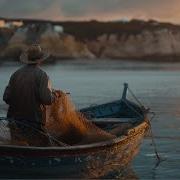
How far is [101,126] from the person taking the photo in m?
16.4

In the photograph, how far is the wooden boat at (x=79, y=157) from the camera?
40.3ft

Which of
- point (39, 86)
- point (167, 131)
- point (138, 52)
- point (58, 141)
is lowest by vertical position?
point (138, 52)

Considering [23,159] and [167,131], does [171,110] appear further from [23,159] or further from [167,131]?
[23,159]

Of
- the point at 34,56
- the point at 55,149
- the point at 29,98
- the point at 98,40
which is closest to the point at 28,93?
the point at 29,98

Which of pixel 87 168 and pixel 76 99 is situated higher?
pixel 87 168

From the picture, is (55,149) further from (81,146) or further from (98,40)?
(98,40)

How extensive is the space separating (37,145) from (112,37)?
6455 inches

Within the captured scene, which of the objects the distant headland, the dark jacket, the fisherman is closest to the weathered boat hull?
the fisherman

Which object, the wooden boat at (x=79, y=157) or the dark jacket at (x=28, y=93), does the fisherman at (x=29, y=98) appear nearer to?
the dark jacket at (x=28, y=93)

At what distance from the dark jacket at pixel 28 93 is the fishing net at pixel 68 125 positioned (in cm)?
47

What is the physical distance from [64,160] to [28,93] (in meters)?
1.55

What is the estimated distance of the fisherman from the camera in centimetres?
1291

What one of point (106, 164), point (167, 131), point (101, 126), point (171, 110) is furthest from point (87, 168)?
point (171, 110)

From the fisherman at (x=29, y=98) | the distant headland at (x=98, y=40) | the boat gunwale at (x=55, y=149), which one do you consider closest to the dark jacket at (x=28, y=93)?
the fisherman at (x=29, y=98)
